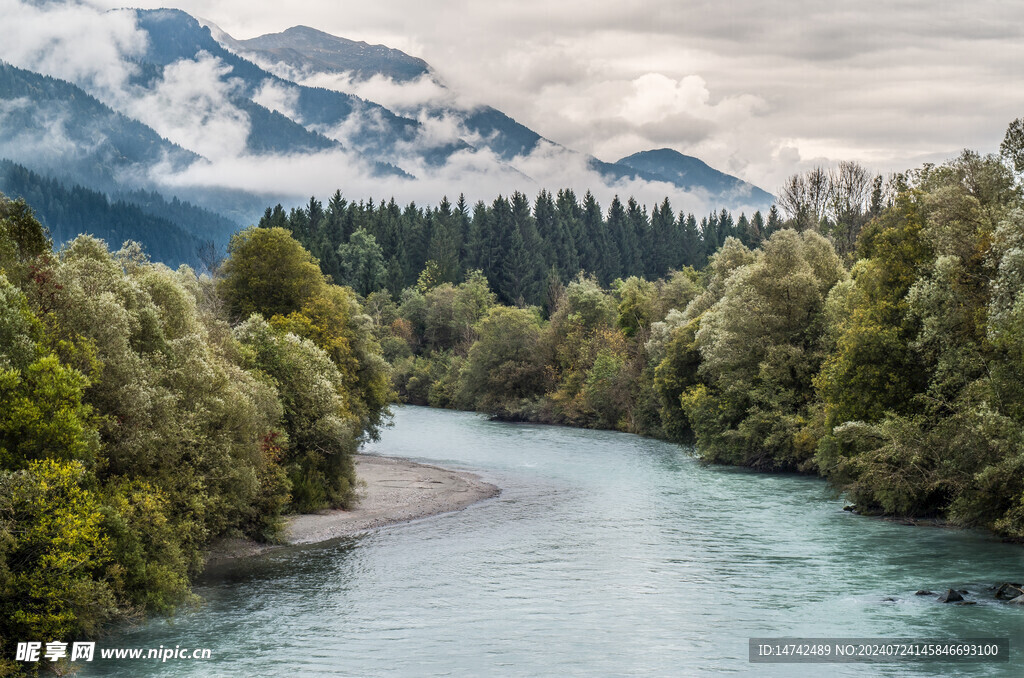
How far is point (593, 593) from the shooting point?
34.9 meters

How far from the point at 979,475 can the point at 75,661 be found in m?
32.6

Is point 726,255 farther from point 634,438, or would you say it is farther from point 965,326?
point 965,326

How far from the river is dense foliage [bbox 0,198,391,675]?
2.09 metres

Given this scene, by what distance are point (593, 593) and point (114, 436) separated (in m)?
17.0

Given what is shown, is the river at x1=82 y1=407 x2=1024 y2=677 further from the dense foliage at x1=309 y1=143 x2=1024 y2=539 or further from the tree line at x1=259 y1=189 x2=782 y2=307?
the tree line at x1=259 y1=189 x2=782 y2=307

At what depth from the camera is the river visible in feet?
90.2

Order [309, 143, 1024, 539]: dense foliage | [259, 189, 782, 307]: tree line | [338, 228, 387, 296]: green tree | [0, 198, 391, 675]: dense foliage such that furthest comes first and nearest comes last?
[259, 189, 782, 307]: tree line, [338, 228, 387, 296]: green tree, [309, 143, 1024, 539]: dense foliage, [0, 198, 391, 675]: dense foliage

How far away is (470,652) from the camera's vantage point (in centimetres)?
2822

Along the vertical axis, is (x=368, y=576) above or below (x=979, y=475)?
below

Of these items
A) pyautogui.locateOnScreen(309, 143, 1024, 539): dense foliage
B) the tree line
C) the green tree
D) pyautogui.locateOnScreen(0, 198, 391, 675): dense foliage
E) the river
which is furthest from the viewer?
the tree line

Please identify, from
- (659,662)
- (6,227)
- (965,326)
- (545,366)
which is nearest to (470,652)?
(659,662)

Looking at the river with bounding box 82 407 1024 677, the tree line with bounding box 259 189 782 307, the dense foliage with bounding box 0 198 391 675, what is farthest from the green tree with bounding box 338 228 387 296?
the dense foliage with bounding box 0 198 391 675

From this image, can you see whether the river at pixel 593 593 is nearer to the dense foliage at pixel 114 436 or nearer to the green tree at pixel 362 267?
the dense foliage at pixel 114 436

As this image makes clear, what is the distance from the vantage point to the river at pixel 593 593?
90.2 feet
